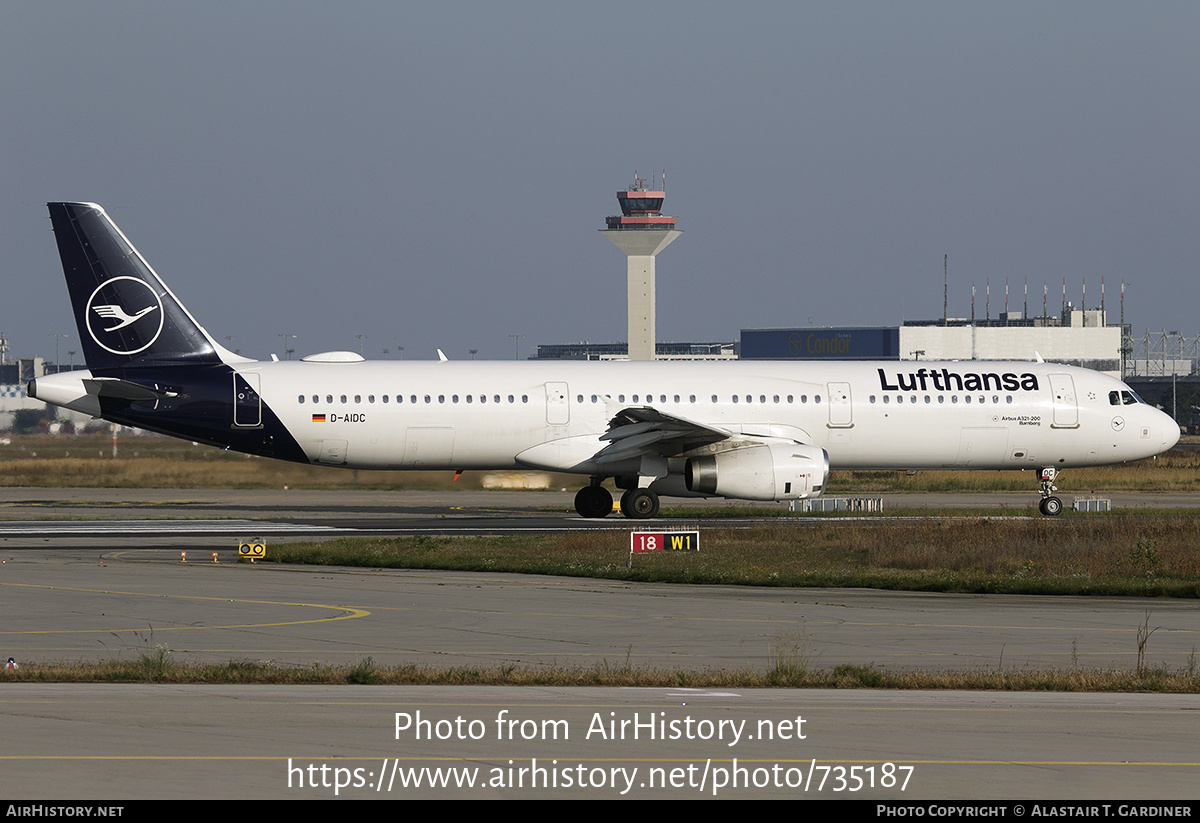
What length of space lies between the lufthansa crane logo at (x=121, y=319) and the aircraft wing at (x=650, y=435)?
12208 mm

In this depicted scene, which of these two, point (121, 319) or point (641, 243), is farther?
point (641, 243)

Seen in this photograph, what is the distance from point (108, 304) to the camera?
36.7 m

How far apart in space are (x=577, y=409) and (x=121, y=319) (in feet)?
39.9

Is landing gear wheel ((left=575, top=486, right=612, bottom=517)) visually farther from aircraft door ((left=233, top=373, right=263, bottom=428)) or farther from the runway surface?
the runway surface

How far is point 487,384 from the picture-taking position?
3772 cm

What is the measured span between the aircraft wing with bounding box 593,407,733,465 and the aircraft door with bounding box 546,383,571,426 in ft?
3.76

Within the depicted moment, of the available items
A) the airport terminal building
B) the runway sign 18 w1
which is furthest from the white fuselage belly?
the airport terminal building

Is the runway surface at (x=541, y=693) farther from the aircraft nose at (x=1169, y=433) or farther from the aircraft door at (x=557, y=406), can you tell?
the aircraft nose at (x=1169, y=433)

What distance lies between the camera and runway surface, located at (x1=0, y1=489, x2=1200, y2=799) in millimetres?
9625

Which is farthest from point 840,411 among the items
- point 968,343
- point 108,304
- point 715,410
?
point 968,343

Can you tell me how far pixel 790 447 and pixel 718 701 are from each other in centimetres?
2335

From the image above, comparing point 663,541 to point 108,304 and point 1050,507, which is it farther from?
point 108,304

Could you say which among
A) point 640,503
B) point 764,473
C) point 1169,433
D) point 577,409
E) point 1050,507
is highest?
point 577,409

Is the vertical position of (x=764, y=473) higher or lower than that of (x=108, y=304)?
lower
